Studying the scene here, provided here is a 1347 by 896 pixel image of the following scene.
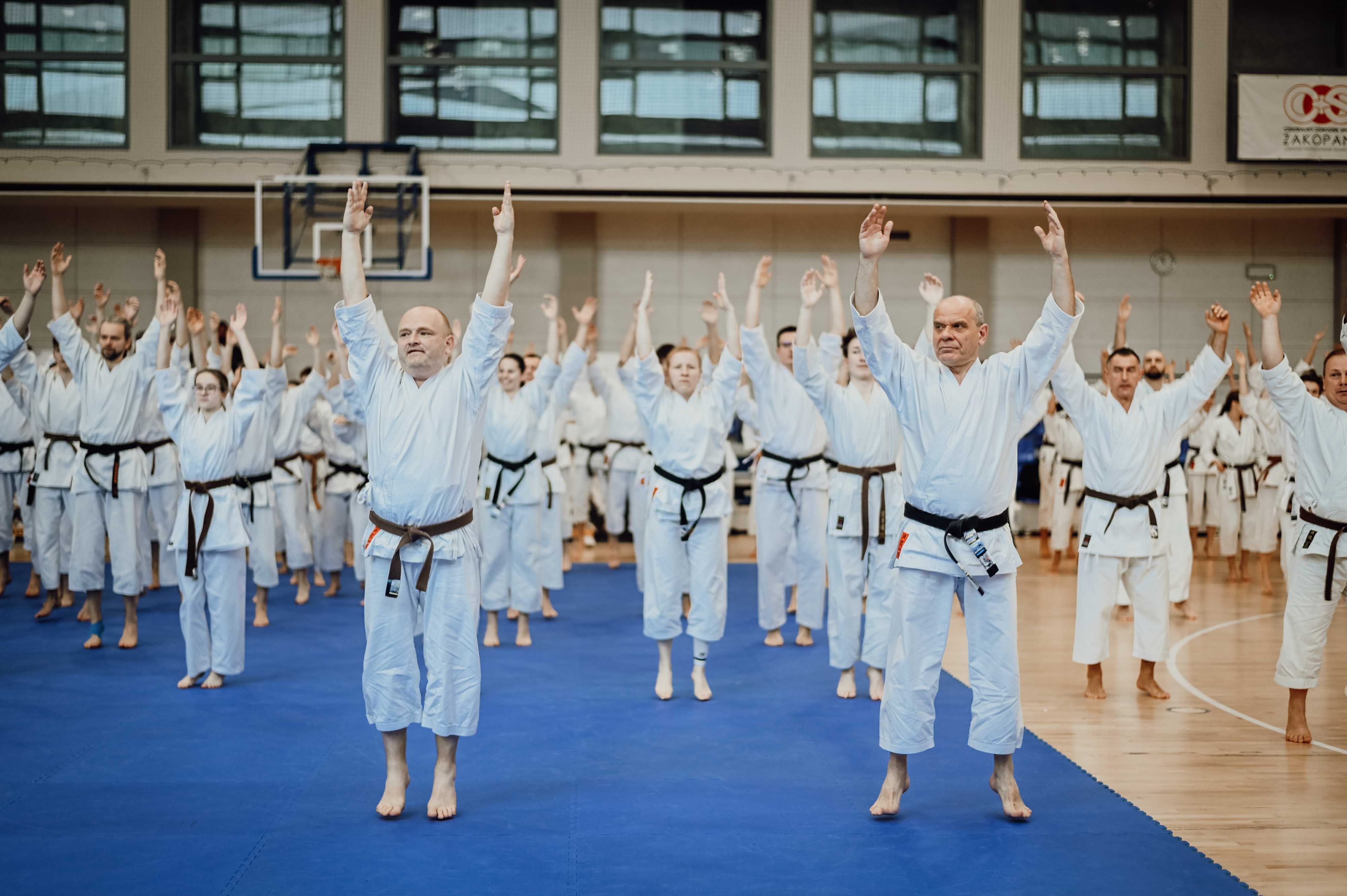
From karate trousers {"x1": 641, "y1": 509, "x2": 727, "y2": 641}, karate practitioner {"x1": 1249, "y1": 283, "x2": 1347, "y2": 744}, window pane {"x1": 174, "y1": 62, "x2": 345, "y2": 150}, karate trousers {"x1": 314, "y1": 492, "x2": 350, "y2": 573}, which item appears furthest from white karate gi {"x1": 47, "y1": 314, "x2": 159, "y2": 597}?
window pane {"x1": 174, "y1": 62, "x2": 345, "y2": 150}

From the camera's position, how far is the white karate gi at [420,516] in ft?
12.6

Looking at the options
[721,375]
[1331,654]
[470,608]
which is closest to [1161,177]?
[1331,654]

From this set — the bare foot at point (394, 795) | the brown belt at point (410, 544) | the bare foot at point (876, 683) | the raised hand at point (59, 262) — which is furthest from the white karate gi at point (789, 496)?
the raised hand at point (59, 262)

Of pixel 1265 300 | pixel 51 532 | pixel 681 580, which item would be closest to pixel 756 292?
pixel 681 580

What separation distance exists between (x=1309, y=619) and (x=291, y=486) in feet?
22.9

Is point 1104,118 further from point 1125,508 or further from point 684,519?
point 684,519

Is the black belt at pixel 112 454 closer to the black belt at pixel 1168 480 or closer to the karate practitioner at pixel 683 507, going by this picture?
the karate practitioner at pixel 683 507

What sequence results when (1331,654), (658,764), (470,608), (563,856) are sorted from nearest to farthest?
(563,856)
(470,608)
(658,764)
(1331,654)

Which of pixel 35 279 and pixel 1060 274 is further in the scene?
pixel 35 279

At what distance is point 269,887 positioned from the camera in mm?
3289

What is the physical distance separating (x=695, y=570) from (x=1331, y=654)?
429cm

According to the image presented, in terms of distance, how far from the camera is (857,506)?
570cm

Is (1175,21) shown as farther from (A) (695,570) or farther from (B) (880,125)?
(A) (695,570)

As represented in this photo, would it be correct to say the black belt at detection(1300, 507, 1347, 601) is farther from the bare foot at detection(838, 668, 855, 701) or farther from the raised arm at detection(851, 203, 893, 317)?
the raised arm at detection(851, 203, 893, 317)
